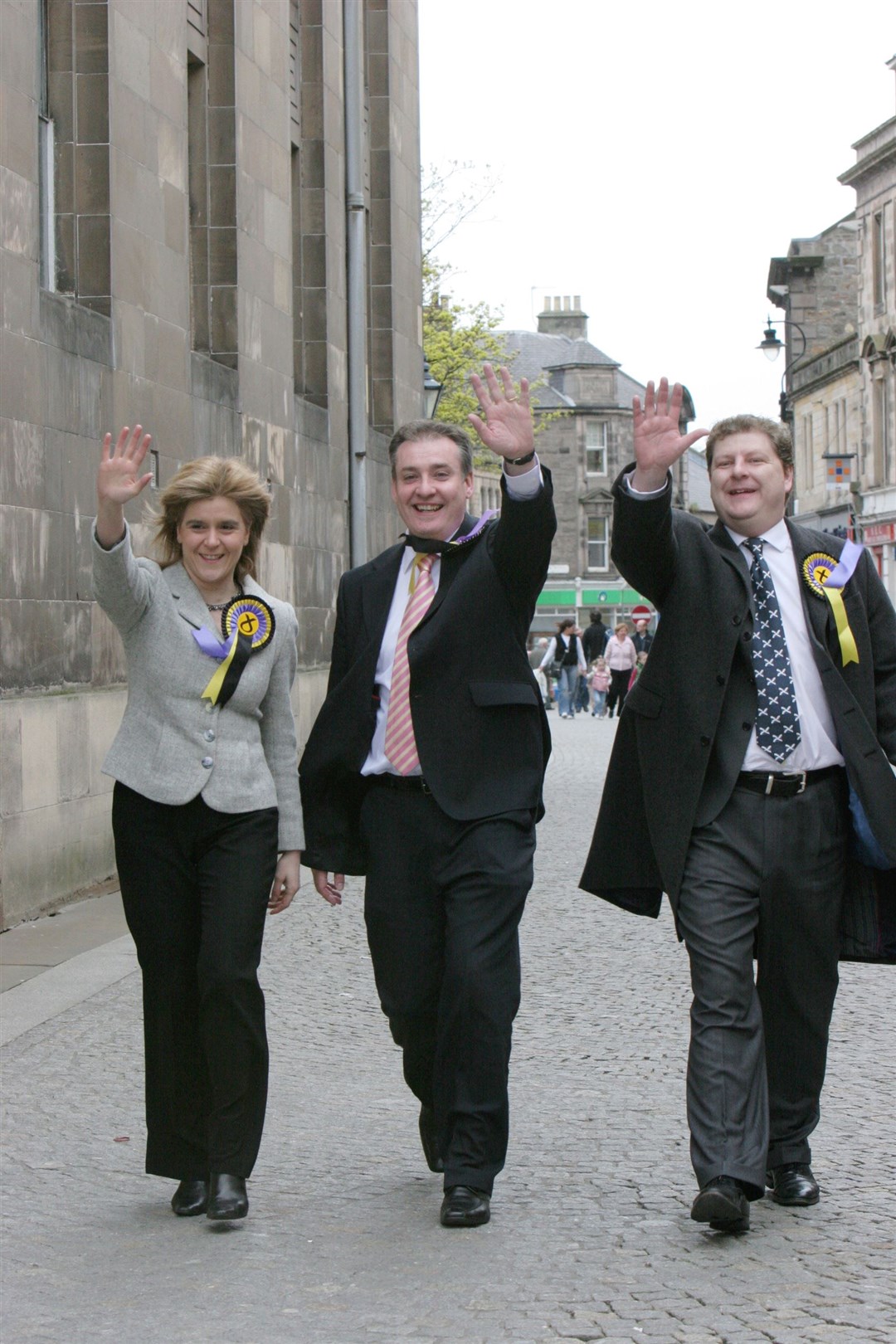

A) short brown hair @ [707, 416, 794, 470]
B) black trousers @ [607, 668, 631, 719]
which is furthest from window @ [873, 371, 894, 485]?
short brown hair @ [707, 416, 794, 470]

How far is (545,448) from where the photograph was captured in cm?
9212

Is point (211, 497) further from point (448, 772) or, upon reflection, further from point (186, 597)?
point (448, 772)

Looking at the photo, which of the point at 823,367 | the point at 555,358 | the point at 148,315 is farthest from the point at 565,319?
the point at 148,315

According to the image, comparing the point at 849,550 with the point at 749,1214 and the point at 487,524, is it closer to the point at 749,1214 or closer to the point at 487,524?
the point at 487,524

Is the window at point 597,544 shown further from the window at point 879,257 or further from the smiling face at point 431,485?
the smiling face at point 431,485

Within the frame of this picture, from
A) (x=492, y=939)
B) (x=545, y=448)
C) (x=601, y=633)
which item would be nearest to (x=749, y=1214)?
(x=492, y=939)

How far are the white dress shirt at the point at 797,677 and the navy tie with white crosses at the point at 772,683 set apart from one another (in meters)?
0.02

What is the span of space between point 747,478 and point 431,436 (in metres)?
0.81

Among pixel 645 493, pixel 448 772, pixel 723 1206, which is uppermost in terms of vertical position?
pixel 645 493

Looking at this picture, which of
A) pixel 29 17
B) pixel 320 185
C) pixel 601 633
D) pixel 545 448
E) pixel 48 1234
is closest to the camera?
pixel 48 1234

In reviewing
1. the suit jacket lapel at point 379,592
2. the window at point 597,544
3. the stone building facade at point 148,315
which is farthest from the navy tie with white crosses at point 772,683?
the window at point 597,544

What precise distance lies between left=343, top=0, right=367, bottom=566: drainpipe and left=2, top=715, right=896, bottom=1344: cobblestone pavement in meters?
11.8

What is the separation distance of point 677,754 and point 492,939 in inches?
25.6

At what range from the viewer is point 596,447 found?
303ft
